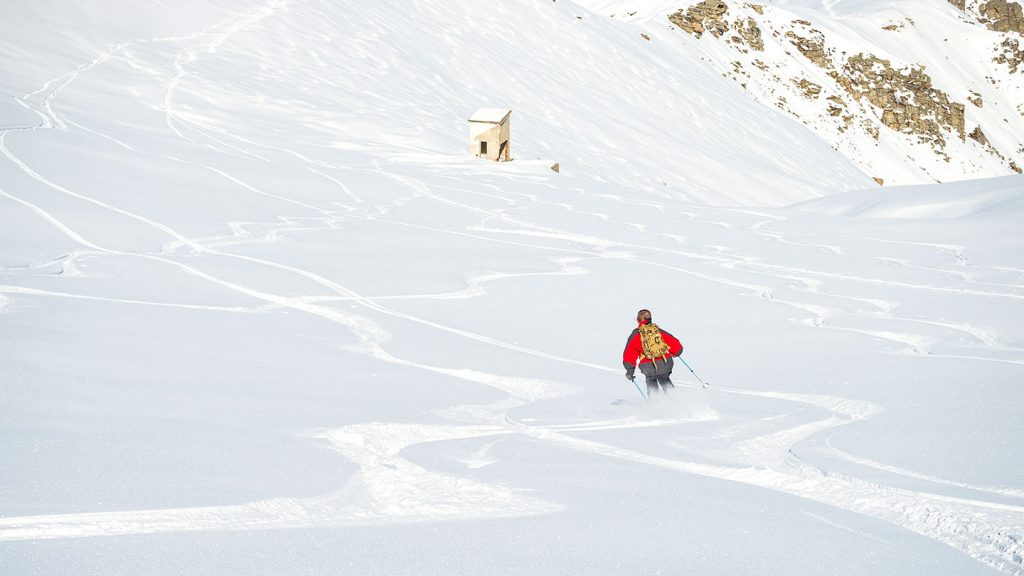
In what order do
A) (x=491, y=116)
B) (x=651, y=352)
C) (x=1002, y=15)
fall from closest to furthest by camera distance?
1. (x=651, y=352)
2. (x=491, y=116)
3. (x=1002, y=15)

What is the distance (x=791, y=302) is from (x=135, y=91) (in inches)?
Result: 1036

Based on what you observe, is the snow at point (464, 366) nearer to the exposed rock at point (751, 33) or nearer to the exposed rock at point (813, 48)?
the exposed rock at point (751, 33)

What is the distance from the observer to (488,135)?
34531mm

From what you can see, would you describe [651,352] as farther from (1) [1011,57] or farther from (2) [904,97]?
(1) [1011,57]

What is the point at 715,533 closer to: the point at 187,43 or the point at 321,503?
the point at 321,503

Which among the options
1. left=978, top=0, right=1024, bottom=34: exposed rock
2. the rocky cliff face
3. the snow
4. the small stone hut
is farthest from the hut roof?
left=978, top=0, right=1024, bottom=34: exposed rock

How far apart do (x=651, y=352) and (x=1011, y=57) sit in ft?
358

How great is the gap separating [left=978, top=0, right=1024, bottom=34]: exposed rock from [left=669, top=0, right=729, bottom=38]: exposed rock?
168 ft

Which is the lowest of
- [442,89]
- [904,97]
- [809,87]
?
[442,89]

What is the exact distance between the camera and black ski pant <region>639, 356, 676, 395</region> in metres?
9.04

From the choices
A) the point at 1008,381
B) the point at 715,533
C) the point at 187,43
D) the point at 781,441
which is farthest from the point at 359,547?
the point at 187,43

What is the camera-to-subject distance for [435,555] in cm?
495

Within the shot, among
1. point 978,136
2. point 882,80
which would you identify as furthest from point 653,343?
point 978,136

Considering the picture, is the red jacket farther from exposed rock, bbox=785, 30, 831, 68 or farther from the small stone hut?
exposed rock, bbox=785, 30, 831, 68
